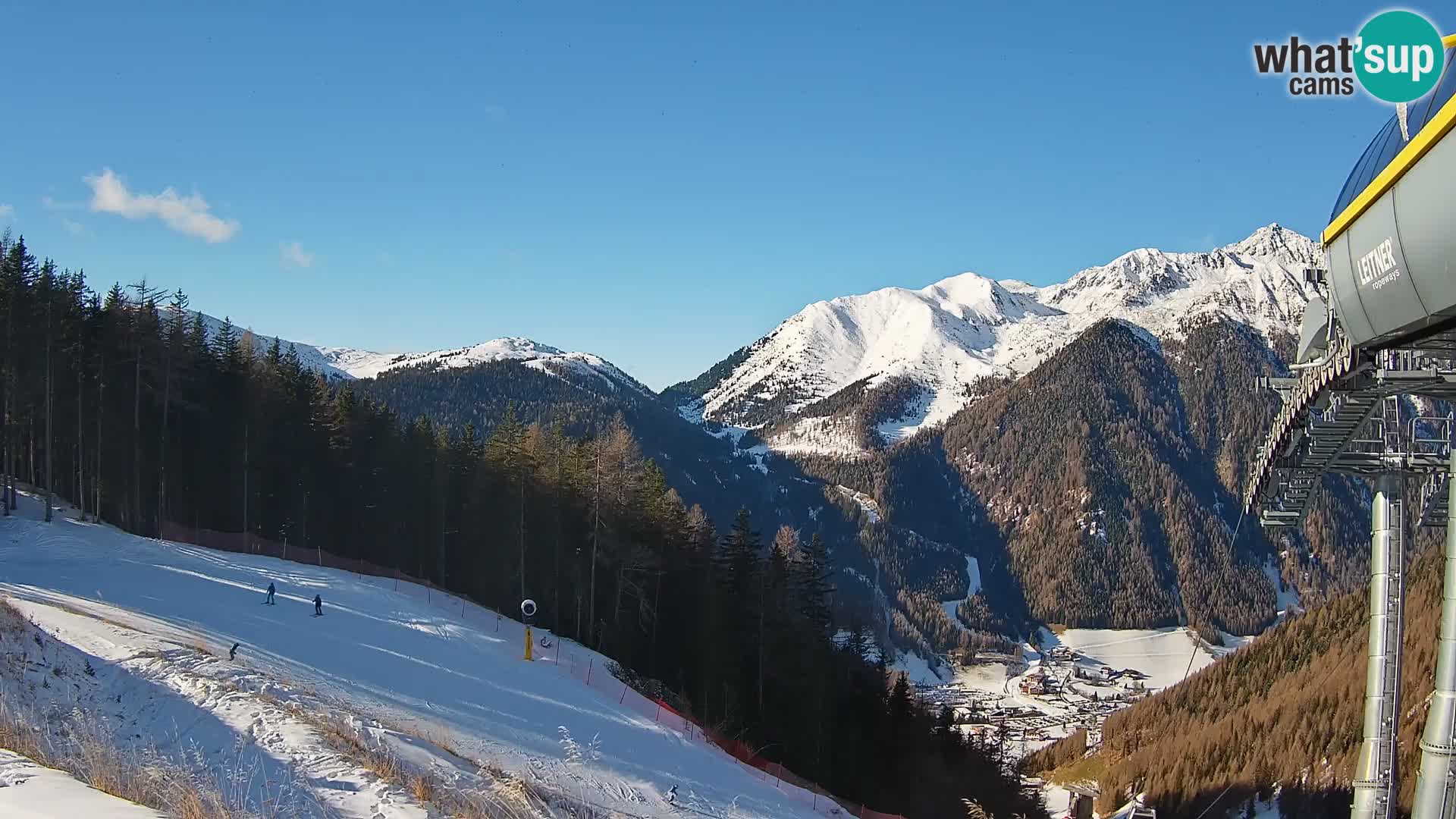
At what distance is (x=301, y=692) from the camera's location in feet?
50.1

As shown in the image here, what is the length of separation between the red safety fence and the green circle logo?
17075mm

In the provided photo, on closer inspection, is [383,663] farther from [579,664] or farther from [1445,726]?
[1445,726]

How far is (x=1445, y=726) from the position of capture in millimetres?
10234

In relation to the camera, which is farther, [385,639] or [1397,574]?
[385,639]

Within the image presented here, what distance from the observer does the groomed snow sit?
20.7 ft

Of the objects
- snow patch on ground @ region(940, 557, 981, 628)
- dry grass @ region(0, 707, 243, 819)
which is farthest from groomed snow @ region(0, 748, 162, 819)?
snow patch on ground @ region(940, 557, 981, 628)

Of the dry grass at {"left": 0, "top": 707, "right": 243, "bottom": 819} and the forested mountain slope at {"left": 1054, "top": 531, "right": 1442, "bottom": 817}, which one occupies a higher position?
the dry grass at {"left": 0, "top": 707, "right": 243, "bottom": 819}

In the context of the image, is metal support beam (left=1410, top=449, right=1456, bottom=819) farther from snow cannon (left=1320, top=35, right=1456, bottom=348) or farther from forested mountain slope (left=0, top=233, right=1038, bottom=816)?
forested mountain slope (left=0, top=233, right=1038, bottom=816)

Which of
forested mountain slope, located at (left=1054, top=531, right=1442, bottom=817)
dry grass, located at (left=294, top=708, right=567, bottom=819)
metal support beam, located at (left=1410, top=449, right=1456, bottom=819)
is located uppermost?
metal support beam, located at (left=1410, top=449, right=1456, bottom=819)

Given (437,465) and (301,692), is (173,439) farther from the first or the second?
(301,692)

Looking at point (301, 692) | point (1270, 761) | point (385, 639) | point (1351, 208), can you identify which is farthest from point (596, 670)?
point (1270, 761)

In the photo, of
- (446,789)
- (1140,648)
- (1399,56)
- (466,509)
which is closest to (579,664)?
(446,789)

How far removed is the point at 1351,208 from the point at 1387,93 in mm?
966

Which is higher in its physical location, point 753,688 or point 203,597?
point 203,597
